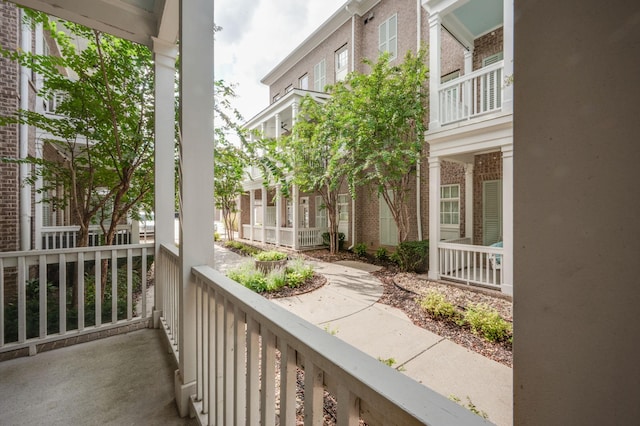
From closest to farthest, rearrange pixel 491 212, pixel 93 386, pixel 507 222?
pixel 93 386, pixel 507 222, pixel 491 212

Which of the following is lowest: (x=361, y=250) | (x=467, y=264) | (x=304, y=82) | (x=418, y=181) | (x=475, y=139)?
(x=361, y=250)

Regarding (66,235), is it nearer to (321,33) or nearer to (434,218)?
(434,218)

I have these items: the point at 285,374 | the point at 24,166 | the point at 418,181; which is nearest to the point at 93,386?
the point at 285,374

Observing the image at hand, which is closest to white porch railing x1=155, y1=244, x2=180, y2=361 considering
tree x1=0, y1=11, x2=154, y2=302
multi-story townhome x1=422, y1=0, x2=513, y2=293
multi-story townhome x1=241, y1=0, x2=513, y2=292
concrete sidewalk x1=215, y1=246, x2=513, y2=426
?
tree x1=0, y1=11, x2=154, y2=302

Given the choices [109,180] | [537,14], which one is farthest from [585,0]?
[109,180]

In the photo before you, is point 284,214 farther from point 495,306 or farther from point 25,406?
point 25,406

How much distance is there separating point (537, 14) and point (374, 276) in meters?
6.44

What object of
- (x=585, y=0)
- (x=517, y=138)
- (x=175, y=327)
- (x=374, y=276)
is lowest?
(x=374, y=276)

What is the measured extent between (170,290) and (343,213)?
8.61 meters

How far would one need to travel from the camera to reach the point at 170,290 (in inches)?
114

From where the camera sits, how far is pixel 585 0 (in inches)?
16.2

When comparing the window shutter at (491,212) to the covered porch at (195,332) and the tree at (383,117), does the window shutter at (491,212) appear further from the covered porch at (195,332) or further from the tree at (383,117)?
the covered porch at (195,332)

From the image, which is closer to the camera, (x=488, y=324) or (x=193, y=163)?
(x=193, y=163)

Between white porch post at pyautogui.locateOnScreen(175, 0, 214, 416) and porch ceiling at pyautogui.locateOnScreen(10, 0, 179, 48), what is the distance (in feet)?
2.82
